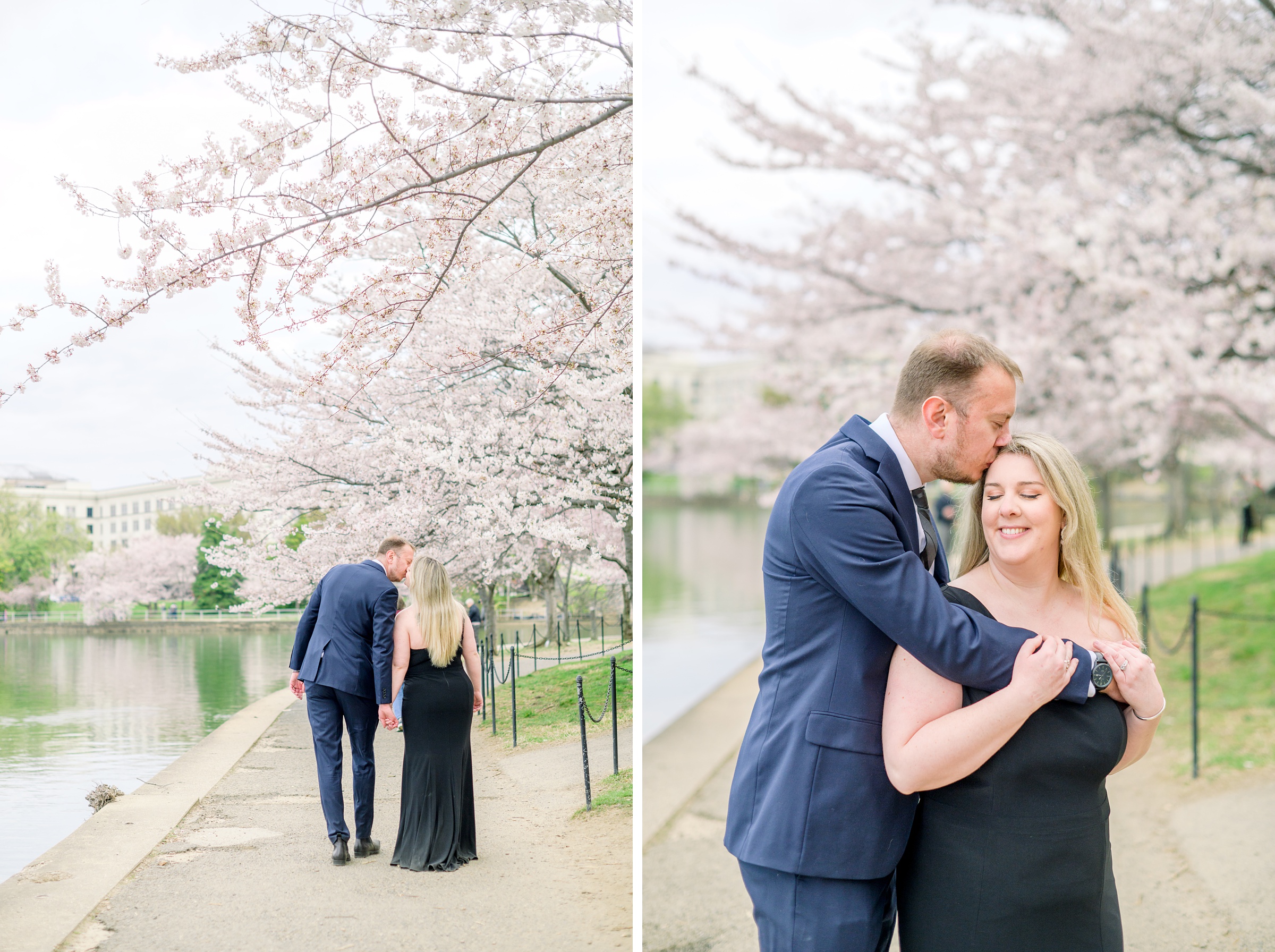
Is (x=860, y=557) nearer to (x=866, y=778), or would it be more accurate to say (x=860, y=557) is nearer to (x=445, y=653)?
(x=866, y=778)

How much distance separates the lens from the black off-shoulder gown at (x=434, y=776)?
3.13 metres

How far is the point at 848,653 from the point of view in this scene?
2.00m

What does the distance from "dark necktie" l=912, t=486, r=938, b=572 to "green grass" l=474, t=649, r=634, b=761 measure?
1526mm

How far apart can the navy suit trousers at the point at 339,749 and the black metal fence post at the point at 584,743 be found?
0.67m

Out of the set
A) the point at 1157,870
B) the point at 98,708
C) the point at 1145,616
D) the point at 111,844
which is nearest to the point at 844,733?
the point at 111,844

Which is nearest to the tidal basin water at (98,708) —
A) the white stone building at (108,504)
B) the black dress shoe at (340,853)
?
the white stone building at (108,504)

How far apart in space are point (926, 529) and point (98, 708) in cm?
240

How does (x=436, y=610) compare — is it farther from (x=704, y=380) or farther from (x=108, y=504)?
(x=704, y=380)

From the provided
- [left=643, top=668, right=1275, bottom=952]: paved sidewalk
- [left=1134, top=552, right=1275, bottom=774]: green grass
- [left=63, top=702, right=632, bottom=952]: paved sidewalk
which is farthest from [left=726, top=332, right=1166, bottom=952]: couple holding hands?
[left=1134, top=552, right=1275, bottom=774]: green grass

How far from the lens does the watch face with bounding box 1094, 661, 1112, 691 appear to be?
191 centimetres

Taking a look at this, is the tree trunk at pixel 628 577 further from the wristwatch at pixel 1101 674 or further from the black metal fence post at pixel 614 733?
the wristwatch at pixel 1101 674

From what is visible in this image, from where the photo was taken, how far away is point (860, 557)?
191 cm

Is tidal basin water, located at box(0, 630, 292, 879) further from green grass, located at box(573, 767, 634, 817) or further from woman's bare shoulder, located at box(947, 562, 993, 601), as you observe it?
woman's bare shoulder, located at box(947, 562, 993, 601)

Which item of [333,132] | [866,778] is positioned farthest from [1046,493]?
[333,132]
